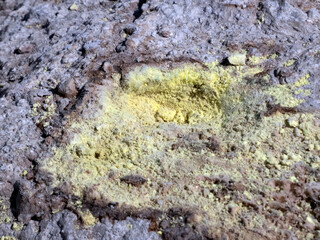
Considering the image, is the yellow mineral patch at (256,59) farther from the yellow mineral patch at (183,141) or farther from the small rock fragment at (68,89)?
the small rock fragment at (68,89)

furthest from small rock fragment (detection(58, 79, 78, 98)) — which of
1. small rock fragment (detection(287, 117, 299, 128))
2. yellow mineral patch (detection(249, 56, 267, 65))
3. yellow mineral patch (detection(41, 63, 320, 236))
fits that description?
small rock fragment (detection(287, 117, 299, 128))

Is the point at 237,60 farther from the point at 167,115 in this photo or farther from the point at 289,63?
the point at 167,115

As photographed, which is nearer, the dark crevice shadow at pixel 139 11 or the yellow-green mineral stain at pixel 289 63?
the yellow-green mineral stain at pixel 289 63

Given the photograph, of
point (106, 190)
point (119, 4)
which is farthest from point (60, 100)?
point (119, 4)

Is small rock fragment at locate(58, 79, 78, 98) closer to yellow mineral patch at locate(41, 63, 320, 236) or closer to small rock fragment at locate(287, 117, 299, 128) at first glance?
yellow mineral patch at locate(41, 63, 320, 236)

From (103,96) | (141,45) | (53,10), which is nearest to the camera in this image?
(103,96)

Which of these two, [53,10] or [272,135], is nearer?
[272,135]

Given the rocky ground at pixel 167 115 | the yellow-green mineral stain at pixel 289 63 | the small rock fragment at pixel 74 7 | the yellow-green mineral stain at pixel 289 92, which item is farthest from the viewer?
the small rock fragment at pixel 74 7

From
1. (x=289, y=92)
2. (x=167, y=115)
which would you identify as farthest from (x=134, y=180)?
(x=289, y=92)

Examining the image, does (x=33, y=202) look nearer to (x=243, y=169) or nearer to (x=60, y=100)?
(x=60, y=100)

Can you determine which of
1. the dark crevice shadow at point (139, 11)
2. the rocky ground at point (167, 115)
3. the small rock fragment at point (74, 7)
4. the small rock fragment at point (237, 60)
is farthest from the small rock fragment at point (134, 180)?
the small rock fragment at point (74, 7)
